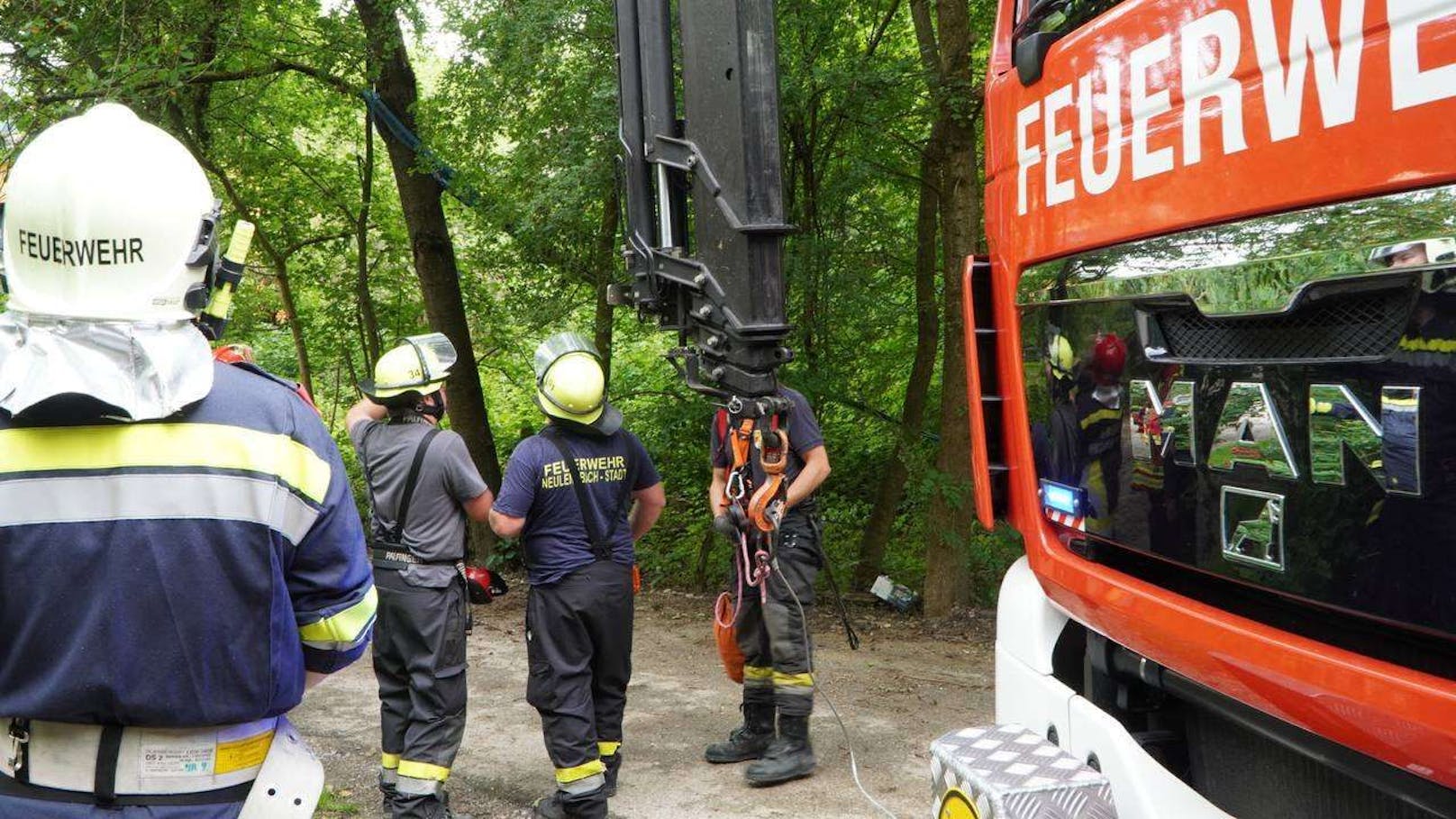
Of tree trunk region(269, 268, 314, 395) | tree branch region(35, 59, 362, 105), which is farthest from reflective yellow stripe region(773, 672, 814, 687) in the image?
tree trunk region(269, 268, 314, 395)

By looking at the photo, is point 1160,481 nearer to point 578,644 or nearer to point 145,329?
point 145,329

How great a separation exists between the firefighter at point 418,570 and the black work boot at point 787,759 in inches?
49.6

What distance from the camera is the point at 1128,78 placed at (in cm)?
249

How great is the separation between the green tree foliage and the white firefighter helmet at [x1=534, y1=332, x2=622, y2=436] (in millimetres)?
2732

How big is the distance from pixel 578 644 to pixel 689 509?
265 inches

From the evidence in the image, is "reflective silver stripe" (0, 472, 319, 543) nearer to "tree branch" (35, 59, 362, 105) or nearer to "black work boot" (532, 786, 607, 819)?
"black work boot" (532, 786, 607, 819)

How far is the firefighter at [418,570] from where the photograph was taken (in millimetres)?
4656

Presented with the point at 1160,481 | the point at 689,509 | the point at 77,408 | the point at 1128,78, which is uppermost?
the point at 1128,78

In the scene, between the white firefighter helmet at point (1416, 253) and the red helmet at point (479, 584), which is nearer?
the white firefighter helmet at point (1416, 253)

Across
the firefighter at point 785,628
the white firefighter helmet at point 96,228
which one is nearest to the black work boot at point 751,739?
the firefighter at point 785,628

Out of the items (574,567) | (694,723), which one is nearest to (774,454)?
(574,567)

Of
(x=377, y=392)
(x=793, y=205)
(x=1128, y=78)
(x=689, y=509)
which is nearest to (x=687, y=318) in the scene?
(x=377, y=392)

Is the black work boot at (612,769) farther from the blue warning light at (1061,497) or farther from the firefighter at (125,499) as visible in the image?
the firefighter at (125,499)

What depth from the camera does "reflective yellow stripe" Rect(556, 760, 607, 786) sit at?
15.2ft
